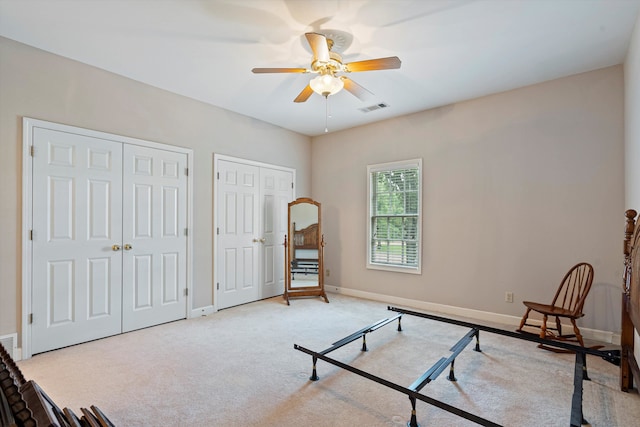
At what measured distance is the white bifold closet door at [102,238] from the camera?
301 cm

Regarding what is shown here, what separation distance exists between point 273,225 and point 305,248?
67cm

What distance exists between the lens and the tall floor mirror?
516 cm

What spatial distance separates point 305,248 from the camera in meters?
5.32

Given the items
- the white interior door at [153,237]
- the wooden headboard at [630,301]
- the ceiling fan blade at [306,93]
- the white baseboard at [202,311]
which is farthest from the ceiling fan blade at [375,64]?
the white baseboard at [202,311]

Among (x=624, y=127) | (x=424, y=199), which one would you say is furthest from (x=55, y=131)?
(x=624, y=127)

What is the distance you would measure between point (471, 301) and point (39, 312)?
4.80 metres

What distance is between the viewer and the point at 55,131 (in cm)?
307

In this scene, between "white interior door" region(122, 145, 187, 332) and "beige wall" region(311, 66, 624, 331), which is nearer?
"beige wall" region(311, 66, 624, 331)

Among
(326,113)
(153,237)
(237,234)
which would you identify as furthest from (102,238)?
(326,113)

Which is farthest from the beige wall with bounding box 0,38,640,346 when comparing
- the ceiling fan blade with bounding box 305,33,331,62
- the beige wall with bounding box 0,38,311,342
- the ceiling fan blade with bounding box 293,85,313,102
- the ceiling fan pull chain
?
the ceiling fan blade with bounding box 305,33,331,62

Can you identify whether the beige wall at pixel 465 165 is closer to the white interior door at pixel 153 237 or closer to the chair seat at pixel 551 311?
the white interior door at pixel 153 237

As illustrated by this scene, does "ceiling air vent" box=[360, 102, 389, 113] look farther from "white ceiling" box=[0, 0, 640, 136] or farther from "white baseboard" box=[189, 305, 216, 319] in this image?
"white baseboard" box=[189, 305, 216, 319]

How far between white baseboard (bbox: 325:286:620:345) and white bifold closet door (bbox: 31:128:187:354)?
274cm

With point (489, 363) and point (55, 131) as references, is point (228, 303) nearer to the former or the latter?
point (55, 131)
